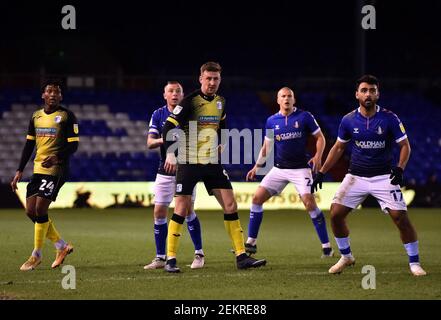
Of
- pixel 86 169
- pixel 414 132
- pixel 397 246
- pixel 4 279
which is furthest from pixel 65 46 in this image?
pixel 4 279

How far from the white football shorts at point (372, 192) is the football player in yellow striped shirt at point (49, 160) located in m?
3.12

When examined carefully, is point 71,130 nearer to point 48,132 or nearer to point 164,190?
point 48,132

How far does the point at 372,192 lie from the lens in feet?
33.3

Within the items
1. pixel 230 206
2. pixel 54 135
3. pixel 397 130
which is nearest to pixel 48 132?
pixel 54 135

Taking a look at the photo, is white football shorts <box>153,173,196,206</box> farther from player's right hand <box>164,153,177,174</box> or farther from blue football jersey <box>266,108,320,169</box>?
blue football jersey <box>266,108,320,169</box>

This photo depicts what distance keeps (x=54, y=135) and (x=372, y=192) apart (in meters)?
3.66

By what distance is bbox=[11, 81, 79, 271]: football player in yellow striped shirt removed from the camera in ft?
35.1

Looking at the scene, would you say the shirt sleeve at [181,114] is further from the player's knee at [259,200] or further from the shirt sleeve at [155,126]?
→ the player's knee at [259,200]

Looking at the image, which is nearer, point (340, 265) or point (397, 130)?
point (397, 130)

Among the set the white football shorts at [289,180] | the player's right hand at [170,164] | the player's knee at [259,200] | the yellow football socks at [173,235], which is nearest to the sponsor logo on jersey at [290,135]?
the white football shorts at [289,180]

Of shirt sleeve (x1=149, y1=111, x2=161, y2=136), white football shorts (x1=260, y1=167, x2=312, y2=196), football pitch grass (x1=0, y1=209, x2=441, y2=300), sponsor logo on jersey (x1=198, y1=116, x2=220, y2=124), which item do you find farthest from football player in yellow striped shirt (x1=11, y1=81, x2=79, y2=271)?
white football shorts (x1=260, y1=167, x2=312, y2=196)

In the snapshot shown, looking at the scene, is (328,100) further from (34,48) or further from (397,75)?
(34,48)

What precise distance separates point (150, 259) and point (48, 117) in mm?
2310

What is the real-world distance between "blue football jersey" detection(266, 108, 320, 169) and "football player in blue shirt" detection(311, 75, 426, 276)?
2.31 m
